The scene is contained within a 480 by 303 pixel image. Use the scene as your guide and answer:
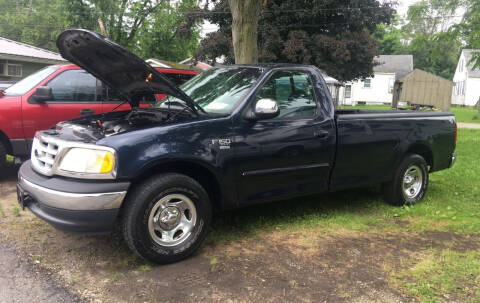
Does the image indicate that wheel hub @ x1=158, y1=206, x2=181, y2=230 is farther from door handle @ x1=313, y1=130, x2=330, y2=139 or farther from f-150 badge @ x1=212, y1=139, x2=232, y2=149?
door handle @ x1=313, y1=130, x2=330, y2=139

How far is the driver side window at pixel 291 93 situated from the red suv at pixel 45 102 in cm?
202

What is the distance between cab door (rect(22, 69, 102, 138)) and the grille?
2.47 meters

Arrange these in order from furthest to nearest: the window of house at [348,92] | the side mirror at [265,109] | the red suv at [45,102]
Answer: the window of house at [348,92], the red suv at [45,102], the side mirror at [265,109]

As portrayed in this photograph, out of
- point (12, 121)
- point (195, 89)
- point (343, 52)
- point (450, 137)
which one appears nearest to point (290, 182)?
point (195, 89)

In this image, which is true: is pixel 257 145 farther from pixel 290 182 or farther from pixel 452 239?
pixel 452 239

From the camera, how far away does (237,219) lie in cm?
468

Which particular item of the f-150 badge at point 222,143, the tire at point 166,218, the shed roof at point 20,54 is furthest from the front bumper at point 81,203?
the shed roof at point 20,54

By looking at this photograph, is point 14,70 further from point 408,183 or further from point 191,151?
point 408,183

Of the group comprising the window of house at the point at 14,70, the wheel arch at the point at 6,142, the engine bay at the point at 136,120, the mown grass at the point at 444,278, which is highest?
the window of house at the point at 14,70

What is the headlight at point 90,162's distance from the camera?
10.2 feet

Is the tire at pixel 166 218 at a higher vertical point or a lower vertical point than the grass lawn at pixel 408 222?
higher

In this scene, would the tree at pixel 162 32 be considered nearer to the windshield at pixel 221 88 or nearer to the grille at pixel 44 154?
the windshield at pixel 221 88

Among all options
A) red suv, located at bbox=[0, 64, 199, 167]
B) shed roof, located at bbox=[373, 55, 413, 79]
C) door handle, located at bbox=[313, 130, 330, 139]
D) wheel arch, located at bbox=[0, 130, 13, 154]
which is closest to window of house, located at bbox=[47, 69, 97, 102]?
red suv, located at bbox=[0, 64, 199, 167]

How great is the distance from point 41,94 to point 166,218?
142 inches
